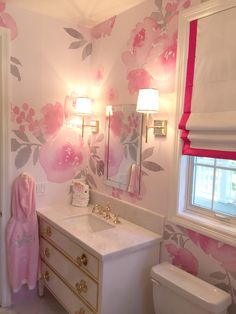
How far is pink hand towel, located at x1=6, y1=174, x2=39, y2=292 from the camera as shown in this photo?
221cm

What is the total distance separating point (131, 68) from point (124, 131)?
0.48 meters

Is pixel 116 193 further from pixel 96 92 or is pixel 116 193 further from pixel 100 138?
pixel 96 92

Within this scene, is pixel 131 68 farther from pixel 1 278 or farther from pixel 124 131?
pixel 1 278

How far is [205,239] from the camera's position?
162 centimetres

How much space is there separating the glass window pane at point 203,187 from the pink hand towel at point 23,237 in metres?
1.27

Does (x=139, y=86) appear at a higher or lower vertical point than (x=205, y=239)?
higher

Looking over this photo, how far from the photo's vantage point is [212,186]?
172 centimetres

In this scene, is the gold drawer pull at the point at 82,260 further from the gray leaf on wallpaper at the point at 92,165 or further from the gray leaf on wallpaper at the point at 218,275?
the gray leaf on wallpaper at the point at 92,165

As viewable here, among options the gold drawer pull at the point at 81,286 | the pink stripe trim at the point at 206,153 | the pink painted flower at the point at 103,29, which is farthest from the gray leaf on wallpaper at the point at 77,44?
the gold drawer pull at the point at 81,286

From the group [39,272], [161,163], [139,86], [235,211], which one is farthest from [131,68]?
[39,272]

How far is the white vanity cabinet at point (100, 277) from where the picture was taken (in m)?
1.65

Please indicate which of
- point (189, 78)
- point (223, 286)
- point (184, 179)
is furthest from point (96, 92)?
point (223, 286)

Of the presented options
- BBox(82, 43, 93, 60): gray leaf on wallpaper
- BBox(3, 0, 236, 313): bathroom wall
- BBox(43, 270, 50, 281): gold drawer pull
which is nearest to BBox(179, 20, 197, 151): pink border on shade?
BBox(3, 0, 236, 313): bathroom wall

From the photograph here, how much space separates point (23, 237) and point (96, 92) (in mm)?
1373
